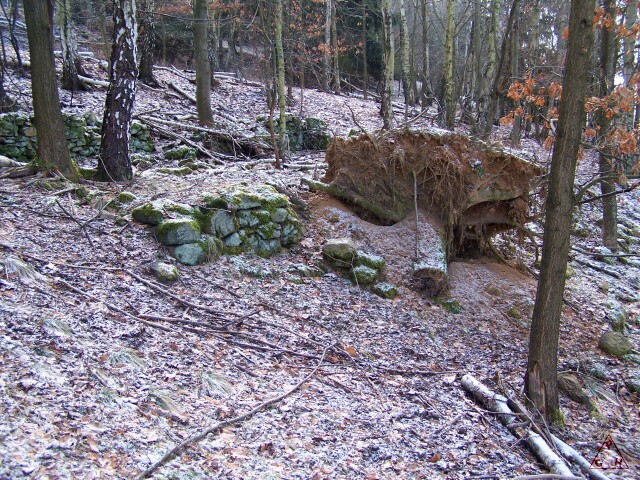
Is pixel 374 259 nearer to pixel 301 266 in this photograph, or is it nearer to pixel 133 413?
pixel 301 266

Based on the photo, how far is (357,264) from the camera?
706cm

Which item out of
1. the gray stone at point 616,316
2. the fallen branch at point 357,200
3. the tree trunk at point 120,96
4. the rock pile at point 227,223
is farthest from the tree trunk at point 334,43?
the gray stone at point 616,316

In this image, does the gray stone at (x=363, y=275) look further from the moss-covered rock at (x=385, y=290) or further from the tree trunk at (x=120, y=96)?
the tree trunk at (x=120, y=96)

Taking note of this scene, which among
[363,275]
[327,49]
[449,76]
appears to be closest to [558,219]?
[363,275]

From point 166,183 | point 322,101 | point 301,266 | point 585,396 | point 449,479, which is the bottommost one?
point 585,396

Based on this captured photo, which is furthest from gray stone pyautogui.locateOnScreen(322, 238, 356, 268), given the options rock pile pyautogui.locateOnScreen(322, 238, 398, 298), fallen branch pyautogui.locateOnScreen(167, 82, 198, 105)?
fallen branch pyautogui.locateOnScreen(167, 82, 198, 105)

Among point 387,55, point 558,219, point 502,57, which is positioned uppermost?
point 387,55

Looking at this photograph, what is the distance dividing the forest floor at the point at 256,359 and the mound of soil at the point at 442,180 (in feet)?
1.76

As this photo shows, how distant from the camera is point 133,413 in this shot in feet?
10.9

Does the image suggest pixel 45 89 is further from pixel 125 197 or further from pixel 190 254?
pixel 190 254

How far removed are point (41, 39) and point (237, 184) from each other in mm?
3559

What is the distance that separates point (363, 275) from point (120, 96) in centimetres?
490

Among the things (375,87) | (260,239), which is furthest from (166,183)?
(375,87)

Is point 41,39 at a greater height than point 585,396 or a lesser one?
greater
